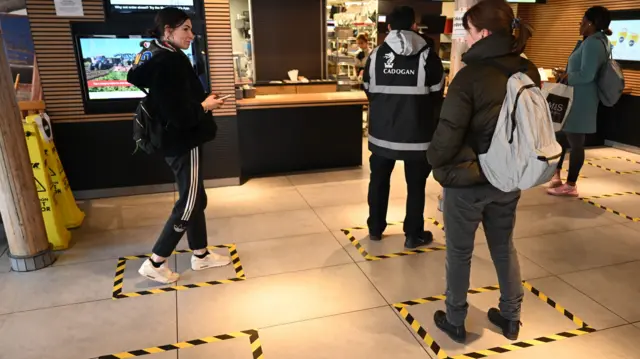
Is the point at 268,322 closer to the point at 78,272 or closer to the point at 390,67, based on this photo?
the point at 78,272

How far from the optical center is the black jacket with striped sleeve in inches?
120

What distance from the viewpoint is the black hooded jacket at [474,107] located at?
1956 millimetres

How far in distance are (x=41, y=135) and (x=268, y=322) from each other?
8.13ft

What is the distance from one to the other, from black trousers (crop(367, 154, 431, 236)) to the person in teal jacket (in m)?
1.54

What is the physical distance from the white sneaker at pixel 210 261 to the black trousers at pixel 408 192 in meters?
1.16

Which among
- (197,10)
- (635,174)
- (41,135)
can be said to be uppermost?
(197,10)

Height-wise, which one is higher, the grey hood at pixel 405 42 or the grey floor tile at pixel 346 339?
the grey hood at pixel 405 42

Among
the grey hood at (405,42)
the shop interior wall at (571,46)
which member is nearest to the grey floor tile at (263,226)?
the grey hood at (405,42)

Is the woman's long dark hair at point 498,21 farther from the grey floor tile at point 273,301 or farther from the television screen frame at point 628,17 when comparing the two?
the television screen frame at point 628,17

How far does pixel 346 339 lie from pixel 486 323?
80 cm

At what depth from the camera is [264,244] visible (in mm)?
3674

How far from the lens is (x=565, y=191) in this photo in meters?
4.72

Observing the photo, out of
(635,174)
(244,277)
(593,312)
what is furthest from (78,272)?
(635,174)

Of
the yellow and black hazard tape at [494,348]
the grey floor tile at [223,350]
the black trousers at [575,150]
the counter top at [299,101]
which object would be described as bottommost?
the yellow and black hazard tape at [494,348]
